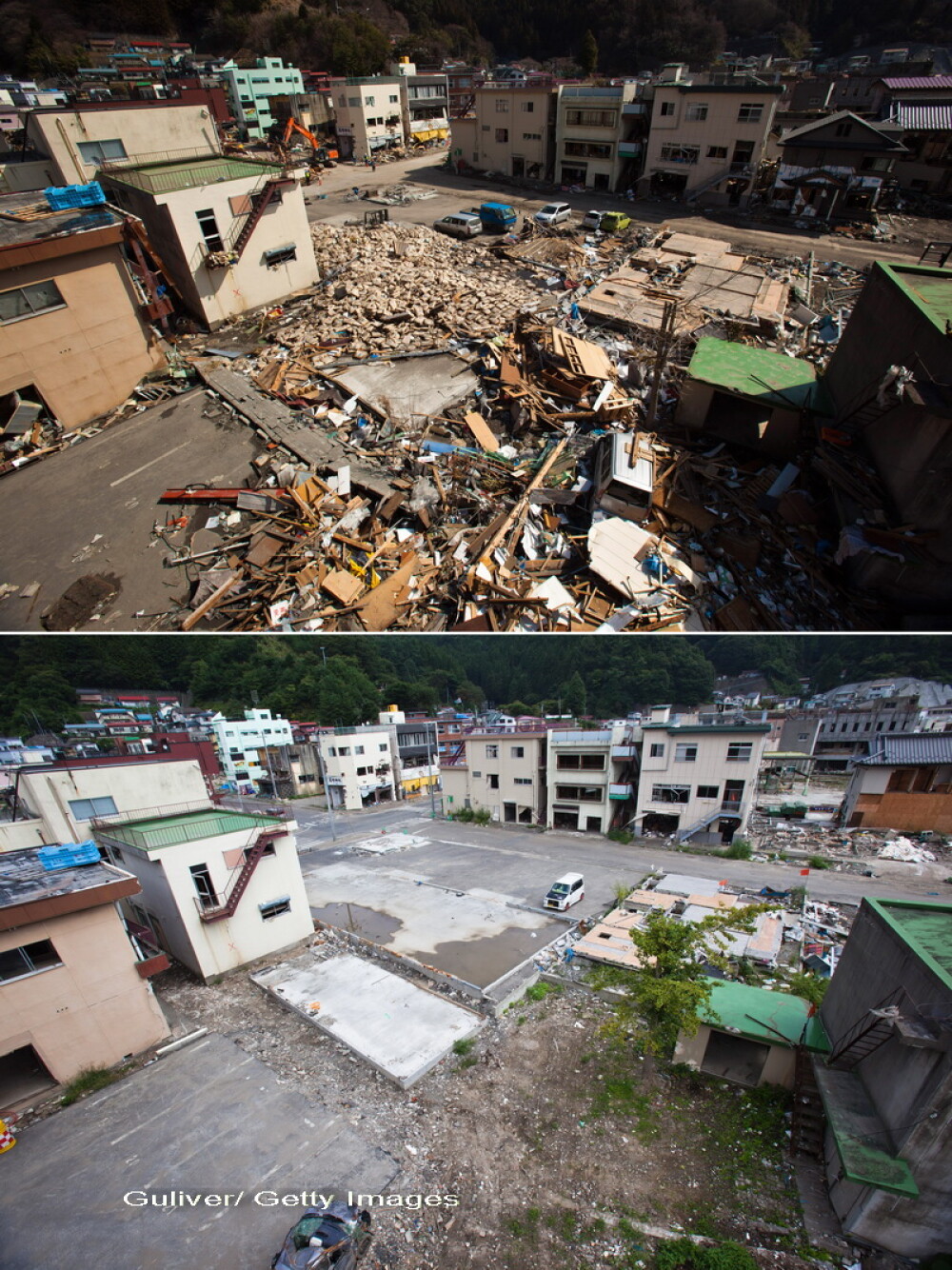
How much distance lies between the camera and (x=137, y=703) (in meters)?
46.0

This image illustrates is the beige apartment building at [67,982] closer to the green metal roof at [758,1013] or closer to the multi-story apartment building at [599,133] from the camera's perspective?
the green metal roof at [758,1013]

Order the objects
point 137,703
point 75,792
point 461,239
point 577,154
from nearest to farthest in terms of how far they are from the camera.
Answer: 1. point 75,792
2. point 461,239
3. point 577,154
4. point 137,703

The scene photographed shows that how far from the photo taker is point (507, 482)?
44.1 ft

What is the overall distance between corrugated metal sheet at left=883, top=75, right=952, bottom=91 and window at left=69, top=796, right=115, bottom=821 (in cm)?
5617

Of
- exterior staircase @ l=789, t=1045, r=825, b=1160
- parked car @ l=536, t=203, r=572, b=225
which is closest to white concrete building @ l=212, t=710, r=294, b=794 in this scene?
parked car @ l=536, t=203, r=572, b=225

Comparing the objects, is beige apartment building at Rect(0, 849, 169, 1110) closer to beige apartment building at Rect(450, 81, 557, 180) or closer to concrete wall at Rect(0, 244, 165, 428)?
concrete wall at Rect(0, 244, 165, 428)

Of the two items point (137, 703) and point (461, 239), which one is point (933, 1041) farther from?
point (137, 703)

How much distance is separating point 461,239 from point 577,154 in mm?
14728

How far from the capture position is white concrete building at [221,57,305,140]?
51.8m

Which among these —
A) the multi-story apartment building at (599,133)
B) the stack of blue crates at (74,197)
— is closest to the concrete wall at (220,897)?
the stack of blue crates at (74,197)

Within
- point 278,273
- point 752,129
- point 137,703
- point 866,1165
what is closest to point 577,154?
point 752,129

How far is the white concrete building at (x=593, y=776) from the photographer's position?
24.2 meters

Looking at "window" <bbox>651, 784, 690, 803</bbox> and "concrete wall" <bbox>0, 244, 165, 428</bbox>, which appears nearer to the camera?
"concrete wall" <bbox>0, 244, 165, 428</bbox>

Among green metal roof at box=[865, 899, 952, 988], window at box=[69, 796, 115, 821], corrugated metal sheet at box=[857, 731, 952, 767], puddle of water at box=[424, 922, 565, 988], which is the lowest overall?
corrugated metal sheet at box=[857, 731, 952, 767]
